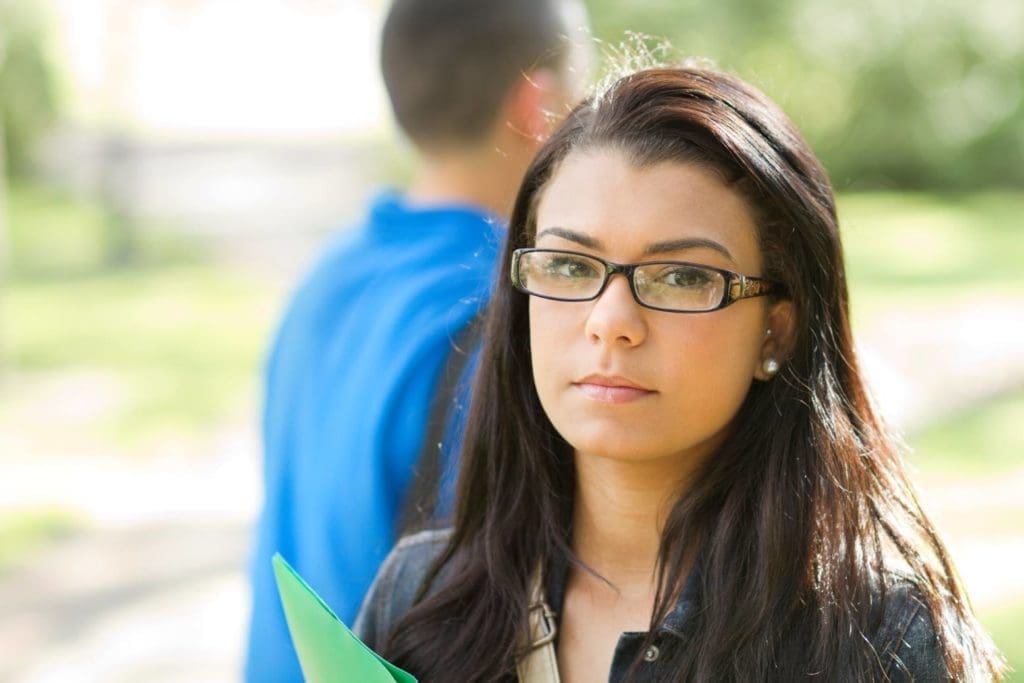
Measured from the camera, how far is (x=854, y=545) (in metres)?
1.91

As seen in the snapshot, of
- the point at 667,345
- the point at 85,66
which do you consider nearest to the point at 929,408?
the point at 667,345

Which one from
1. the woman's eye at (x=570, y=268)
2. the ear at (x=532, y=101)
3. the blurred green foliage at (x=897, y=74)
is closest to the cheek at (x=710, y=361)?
the woman's eye at (x=570, y=268)

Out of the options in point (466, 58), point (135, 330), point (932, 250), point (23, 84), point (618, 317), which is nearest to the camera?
point (618, 317)

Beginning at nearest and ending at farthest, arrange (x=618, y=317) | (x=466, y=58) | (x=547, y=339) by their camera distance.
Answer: (x=618, y=317) < (x=547, y=339) < (x=466, y=58)

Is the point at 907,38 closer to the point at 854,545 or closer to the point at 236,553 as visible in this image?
the point at 236,553

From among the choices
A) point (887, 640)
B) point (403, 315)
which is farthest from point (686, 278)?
point (403, 315)

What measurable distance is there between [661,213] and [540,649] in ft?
2.17

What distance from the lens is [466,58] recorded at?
9.95ft

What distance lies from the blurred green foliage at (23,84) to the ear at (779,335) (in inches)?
648

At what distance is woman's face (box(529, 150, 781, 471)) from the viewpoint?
182cm

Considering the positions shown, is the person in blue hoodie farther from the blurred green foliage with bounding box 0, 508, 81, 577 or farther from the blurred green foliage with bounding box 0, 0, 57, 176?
the blurred green foliage with bounding box 0, 0, 57, 176

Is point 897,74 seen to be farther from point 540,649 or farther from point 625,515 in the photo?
point 540,649

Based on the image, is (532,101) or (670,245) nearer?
(670,245)

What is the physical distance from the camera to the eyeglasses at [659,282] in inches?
71.4
